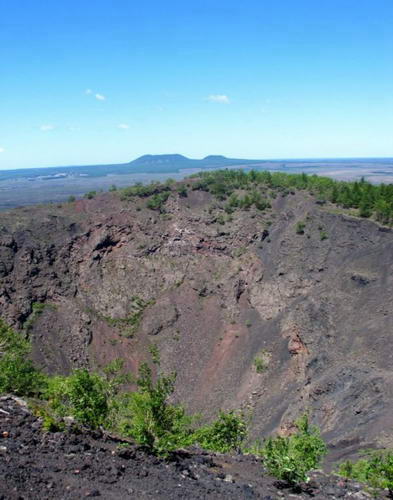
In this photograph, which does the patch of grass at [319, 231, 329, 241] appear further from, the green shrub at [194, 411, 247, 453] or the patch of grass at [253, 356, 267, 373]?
the green shrub at [194, 411, 247, 453]

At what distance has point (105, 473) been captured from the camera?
16078 mm

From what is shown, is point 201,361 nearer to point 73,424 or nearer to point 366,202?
point 366,202

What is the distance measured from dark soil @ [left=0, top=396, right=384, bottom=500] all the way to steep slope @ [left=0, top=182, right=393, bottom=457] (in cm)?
2172

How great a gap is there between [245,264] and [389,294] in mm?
19411

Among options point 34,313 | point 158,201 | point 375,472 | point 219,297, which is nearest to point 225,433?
point 375,472

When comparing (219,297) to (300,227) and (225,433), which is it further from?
(225,433)

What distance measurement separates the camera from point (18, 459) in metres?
15.3

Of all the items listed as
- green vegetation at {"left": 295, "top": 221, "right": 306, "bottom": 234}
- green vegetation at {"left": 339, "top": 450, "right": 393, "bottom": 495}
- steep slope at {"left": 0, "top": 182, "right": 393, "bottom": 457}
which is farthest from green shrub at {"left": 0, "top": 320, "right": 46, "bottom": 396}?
green vegetation at {"left": 295, "top": 221, "right": 306, "bottom": 234}

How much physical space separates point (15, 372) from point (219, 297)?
4033 cm

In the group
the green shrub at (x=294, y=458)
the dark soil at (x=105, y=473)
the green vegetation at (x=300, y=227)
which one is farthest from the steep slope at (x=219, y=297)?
the dark soil at (x=105, y=473)

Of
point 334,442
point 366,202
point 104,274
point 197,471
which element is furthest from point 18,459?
point 366,202

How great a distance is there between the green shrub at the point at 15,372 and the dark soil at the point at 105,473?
287cm

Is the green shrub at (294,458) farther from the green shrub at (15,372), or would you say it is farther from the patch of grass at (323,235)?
the patch of grass at (323,235)

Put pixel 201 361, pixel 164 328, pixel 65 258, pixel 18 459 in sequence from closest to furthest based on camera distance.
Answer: pixel 18 459, pixel 201 361, pixel 164 328, pixel 65 258
